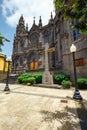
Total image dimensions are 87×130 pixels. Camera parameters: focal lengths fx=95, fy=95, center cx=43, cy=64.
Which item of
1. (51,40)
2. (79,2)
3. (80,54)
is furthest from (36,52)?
(79,2)

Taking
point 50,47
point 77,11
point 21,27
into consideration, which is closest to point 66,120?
point 77,11

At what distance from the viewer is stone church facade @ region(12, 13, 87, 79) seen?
44.0 feet

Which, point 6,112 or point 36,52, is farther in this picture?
point 36,52

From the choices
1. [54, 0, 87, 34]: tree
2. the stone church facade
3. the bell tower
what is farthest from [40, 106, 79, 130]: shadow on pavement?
the bell tower

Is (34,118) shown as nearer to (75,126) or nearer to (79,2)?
(75,126)

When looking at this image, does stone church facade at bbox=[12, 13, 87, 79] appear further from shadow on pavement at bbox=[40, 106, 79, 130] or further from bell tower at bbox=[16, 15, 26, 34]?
shadow on pavement at bbox=[40, 106, 79, 130]

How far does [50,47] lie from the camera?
29.1 m

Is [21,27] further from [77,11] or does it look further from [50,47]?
[77,11]

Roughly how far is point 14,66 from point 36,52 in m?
11.4

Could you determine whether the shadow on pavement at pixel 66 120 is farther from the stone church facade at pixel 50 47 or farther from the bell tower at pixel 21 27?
the bell tower at pixel 21 27

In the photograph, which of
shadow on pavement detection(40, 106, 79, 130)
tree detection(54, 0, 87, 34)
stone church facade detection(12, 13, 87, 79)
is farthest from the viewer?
stone church facade detection(12, 13, 87, 79)

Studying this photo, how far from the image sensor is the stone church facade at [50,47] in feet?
44.0

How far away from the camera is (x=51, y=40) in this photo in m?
30.8

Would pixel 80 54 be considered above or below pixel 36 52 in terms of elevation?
below
